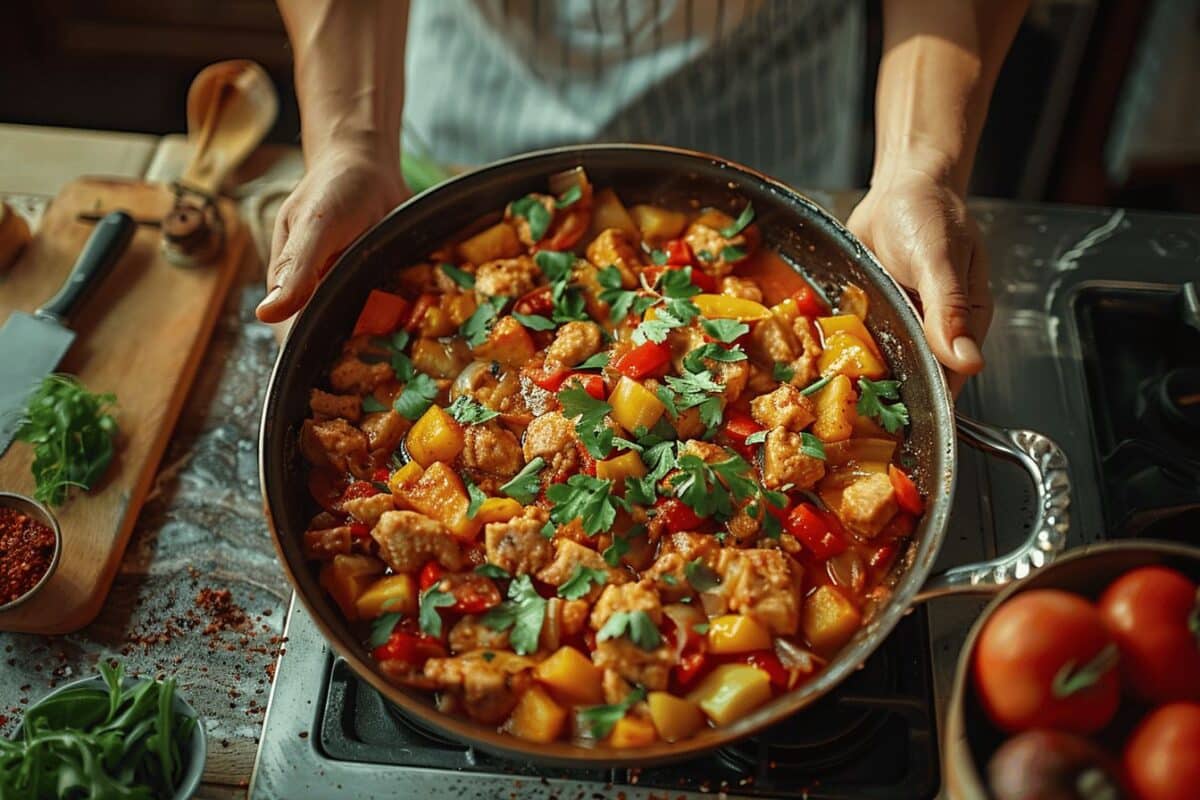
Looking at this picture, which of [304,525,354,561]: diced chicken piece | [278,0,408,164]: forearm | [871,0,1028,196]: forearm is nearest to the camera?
[304,525,354,561]: diced chicken piece

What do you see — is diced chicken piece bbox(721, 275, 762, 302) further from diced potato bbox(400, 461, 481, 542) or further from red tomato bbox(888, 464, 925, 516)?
diced potato bbox(400, 461, 481, 542)

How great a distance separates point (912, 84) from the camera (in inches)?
102

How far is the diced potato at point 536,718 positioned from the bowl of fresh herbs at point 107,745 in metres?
0.60

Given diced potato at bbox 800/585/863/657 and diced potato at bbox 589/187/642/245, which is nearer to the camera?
diced potato at bbox 800/585/863/657

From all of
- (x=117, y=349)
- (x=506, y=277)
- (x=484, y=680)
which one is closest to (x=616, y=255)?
(x=506, y=277)

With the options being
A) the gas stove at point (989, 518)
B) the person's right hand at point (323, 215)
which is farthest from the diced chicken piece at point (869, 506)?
the person's right hand at point (323, 215)

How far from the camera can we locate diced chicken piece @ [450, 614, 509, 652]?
1.97 metres

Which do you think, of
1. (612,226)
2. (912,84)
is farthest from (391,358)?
(912,84)

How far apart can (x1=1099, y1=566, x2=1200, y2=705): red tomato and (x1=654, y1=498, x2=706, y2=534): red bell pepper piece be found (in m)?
0.81

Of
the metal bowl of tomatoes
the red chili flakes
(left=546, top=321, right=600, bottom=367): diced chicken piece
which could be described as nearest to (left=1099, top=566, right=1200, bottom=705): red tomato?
the metal bowl of tomatoes

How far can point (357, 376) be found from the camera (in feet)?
7.65

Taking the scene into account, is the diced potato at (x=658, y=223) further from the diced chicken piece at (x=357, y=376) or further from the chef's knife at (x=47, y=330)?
the chef's knife at (x=47, y=330)

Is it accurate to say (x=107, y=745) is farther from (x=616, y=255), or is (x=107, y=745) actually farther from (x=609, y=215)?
(x=609, y=215)

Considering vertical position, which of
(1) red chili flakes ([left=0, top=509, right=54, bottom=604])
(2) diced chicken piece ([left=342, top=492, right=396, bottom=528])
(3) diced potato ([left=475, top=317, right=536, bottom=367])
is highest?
(3) diced potato ([left=475, top=317, right=536, bottom=367])
